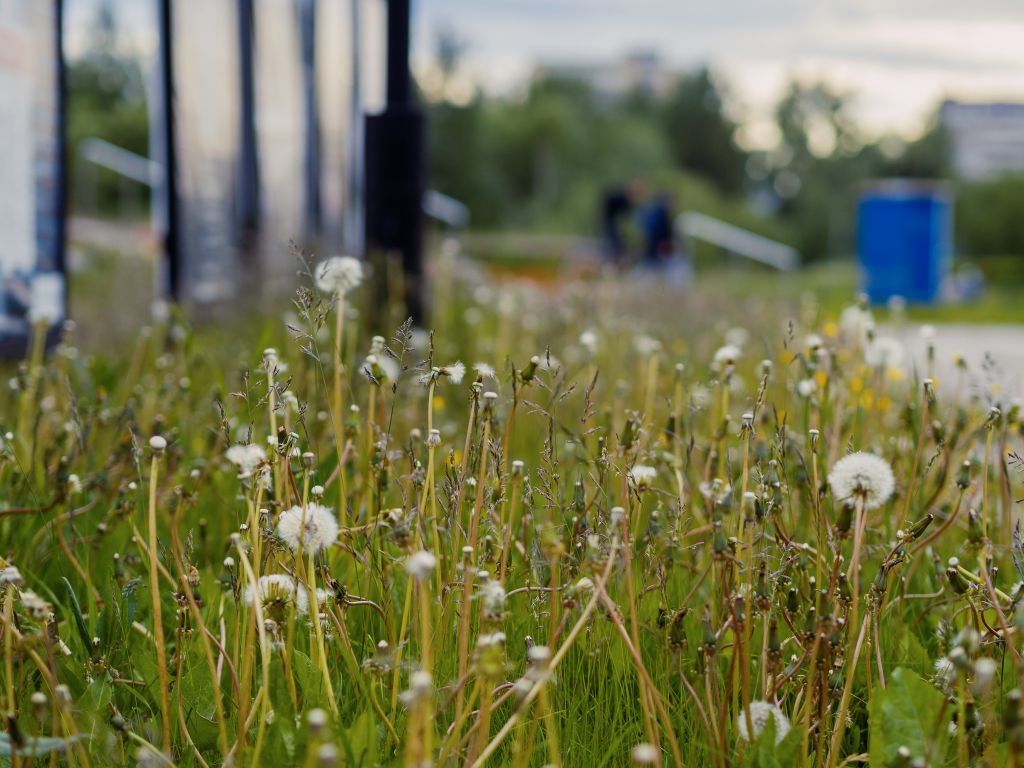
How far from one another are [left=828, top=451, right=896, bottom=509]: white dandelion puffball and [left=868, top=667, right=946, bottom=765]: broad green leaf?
0.85 feet

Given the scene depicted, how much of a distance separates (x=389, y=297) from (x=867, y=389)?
2.75 metres

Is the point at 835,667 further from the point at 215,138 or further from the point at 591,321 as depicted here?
the point at 215,138


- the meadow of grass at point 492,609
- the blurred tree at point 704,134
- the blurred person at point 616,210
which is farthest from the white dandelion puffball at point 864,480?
the blurred tree at point 704,134

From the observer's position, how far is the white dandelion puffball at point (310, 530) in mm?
1857

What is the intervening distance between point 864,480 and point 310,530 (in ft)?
2.49

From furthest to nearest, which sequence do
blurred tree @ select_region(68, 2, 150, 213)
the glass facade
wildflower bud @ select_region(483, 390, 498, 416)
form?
blurred tree @ select_region(68, 2, 150, 213), the glass facade, wildflower bud @ select_region(483, 390, 498, 416)

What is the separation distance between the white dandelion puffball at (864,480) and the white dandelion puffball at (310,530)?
0.70 m

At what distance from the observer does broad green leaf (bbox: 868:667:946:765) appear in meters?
1.83

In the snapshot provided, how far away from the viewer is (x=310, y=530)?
186 centimetres

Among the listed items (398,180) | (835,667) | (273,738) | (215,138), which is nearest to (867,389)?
(835,667)

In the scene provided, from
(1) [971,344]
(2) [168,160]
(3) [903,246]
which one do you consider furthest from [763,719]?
(3) [903,246]

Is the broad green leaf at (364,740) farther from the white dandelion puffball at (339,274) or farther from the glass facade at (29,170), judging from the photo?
the glass facade at (29,170)

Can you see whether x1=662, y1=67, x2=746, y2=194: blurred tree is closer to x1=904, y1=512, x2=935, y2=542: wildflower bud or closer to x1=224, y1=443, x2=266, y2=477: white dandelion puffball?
x1=904, y1=512, x2=935, y2=542: wildflower bud

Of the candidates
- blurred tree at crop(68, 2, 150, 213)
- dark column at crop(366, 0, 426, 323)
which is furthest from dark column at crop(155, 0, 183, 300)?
blurred tree at crop(68, 2, 150, 213)
